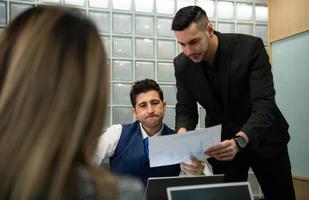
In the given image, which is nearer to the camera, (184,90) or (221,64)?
(221,64)

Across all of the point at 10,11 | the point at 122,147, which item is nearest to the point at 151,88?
the point at 122,147

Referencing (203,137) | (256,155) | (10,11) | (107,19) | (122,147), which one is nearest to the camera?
(203,137)

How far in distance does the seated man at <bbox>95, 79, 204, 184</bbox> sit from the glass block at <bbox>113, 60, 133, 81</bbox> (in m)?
0.82

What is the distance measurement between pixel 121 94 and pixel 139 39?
414mm

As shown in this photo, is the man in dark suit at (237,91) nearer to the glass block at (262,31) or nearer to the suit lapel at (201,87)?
the suit lapel at (201,87)

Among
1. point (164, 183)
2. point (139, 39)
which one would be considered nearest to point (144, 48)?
point (139, 39)

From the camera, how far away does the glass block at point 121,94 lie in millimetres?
2758

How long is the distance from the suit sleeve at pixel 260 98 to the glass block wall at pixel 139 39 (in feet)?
4.15

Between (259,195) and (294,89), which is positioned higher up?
(294,89)

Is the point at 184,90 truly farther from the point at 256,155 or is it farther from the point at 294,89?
the point at 294,89

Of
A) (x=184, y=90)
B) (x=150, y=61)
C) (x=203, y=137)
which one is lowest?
(x=203, y=137)

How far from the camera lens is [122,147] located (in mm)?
1839

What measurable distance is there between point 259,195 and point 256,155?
4.56 feet

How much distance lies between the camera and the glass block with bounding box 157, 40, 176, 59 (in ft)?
9.52
